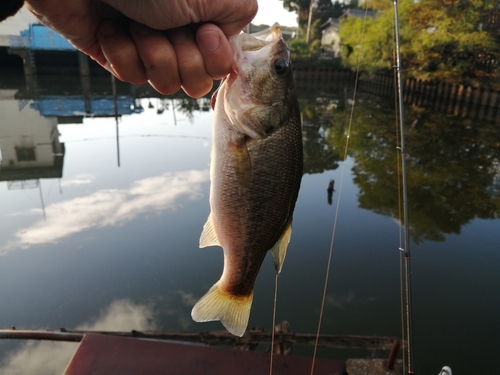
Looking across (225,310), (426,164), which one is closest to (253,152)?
(225,310)

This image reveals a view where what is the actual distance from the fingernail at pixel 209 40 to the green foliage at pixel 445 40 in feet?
60.3

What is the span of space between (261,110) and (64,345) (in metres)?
4.70

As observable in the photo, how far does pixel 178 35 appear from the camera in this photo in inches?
59.1

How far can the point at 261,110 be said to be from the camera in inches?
64.6

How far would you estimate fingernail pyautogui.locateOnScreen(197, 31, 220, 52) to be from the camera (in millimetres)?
1444

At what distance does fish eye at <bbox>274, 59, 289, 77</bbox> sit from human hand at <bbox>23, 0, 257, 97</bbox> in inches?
8.5

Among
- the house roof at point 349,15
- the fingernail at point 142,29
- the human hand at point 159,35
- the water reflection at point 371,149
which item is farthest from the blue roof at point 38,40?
the fingernail at point 142,29

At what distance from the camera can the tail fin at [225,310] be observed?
173 centimetres

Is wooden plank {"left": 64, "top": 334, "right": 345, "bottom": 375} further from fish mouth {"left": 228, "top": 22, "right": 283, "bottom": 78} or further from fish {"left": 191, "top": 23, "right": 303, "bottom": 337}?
fish mouth {"left": 228, "top": 22, "right": 283, "bottom": 78}

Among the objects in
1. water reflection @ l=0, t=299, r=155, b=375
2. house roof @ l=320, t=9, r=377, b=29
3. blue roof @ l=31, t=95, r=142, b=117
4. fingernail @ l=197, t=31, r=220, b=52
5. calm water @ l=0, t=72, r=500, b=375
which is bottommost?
water reflection @ l=0, t=299, r=155, b=375

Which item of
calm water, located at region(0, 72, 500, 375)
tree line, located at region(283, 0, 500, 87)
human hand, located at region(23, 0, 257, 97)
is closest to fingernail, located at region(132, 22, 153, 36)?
human hand, located at region(23, 0, 257, 97)

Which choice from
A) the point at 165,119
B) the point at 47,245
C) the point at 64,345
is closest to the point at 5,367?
the point at 64,345

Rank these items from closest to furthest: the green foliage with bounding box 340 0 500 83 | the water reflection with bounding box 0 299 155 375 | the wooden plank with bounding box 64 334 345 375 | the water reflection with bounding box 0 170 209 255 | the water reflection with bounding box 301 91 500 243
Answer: the wooden plank with bounding box 64 334 345 375 → the water reflection with bounding box 0 299 155 375 → the water reflection with bounding box 0 170 209 255 → the water reflection with bounding box 301 91 500 243 → the green foliage with bounding box 340 0 500 83

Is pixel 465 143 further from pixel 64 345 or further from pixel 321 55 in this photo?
pixel 321 55
